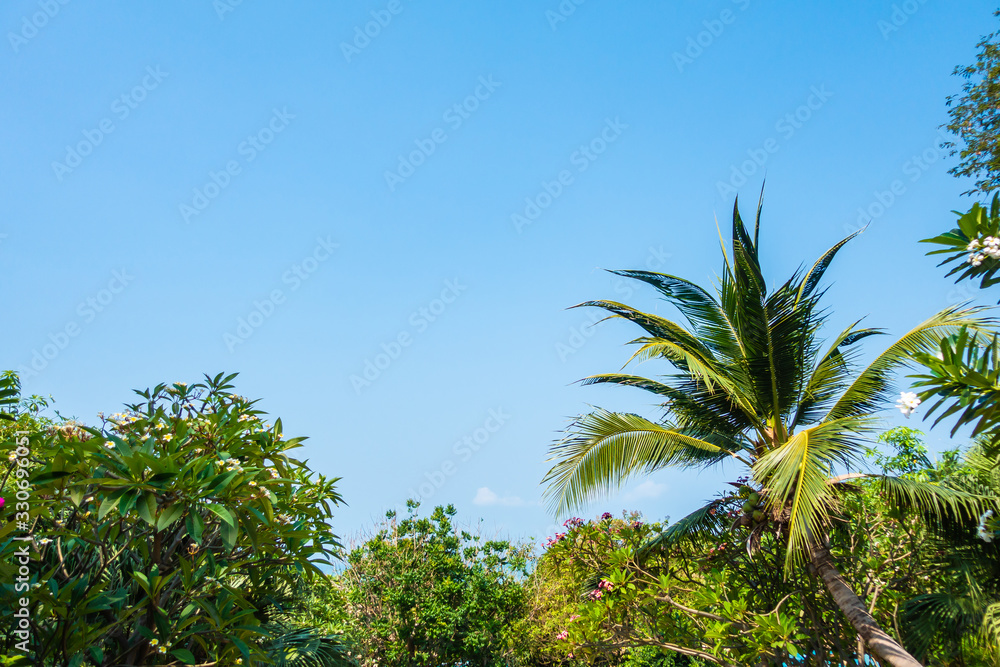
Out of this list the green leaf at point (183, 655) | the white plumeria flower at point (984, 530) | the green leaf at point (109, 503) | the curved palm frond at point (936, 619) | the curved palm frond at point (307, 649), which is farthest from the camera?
the curved palm frond at point (307, 649)

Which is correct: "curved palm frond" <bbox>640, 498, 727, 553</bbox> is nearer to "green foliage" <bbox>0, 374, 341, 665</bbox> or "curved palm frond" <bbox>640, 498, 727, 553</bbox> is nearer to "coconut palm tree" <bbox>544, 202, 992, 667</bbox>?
"coconut palm tree" <bbox>544, 202, 992, 667</bbox>

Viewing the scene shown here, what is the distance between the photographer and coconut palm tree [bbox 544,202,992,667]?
300 inches

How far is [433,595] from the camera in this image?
13281mm

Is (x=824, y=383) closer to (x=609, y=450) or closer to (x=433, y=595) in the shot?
(x=609, y=450)

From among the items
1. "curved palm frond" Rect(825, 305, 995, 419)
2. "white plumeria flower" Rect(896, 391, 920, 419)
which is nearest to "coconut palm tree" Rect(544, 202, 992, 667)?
"curved palm frond" Rect(825, 305, 995, 419)

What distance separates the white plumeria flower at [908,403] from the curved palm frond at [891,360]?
2.62 metres

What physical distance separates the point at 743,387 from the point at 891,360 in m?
1.70

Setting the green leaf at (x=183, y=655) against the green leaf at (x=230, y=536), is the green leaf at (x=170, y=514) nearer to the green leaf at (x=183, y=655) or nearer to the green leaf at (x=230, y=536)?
the green leaf at (x=230, y=536)

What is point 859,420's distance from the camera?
264 inches

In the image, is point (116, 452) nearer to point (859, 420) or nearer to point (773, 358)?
point (859, 420)

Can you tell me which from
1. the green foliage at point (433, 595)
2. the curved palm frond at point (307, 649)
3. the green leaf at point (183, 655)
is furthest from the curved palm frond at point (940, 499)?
the green foliage at point (433, 595)

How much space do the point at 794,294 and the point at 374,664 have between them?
11001mm

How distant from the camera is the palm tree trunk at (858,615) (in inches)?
251

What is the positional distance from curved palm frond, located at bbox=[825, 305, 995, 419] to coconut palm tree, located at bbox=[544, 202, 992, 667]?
12mm
